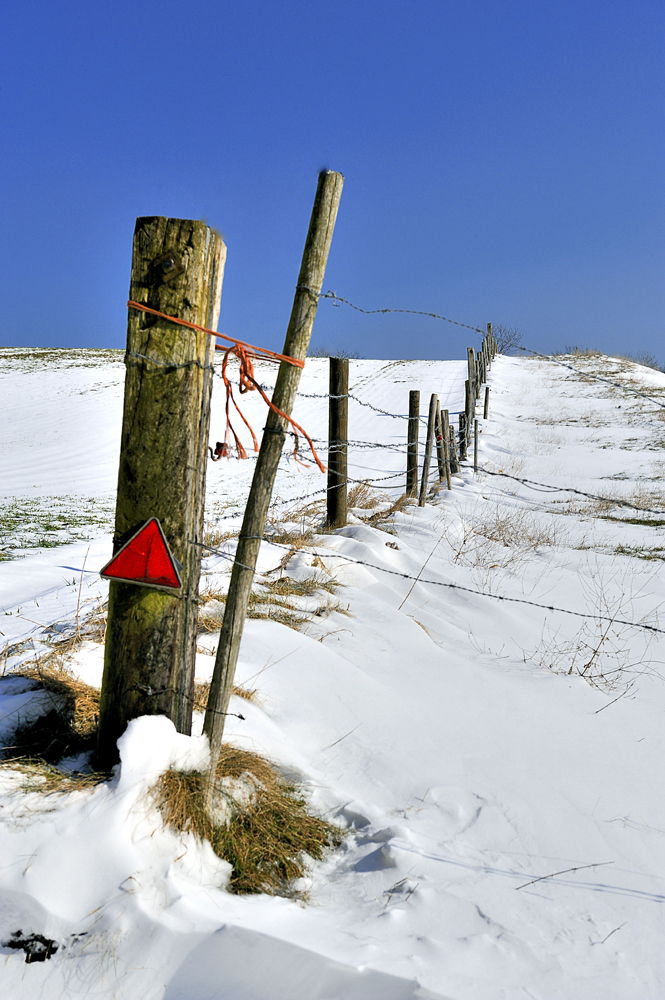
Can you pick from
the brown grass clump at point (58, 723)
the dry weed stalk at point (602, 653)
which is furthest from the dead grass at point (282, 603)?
the dry weed stalk at point (602, 653)

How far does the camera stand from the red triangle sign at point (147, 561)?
2.10 meters

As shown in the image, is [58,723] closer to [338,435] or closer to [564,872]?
[564,872]

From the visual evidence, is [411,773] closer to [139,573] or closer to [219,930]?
[219,930]

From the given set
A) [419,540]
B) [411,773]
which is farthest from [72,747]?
[419,540]

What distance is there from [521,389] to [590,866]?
90.4 feet

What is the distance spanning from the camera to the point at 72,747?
237cm

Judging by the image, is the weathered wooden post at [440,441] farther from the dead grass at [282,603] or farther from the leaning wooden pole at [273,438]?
the leaning wooden pole at [273,438]

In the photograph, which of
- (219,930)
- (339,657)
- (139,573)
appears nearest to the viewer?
(219,930)

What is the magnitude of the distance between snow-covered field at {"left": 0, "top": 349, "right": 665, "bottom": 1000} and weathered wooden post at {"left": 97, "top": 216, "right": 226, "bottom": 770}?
0.52 ft

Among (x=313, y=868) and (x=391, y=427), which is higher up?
(x=391, y=427)

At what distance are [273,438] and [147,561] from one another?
56cm

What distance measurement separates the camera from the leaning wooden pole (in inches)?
84.0

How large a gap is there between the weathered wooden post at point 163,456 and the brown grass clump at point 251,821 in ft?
0.83

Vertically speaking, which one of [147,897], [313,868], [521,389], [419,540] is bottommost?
[313,868]
